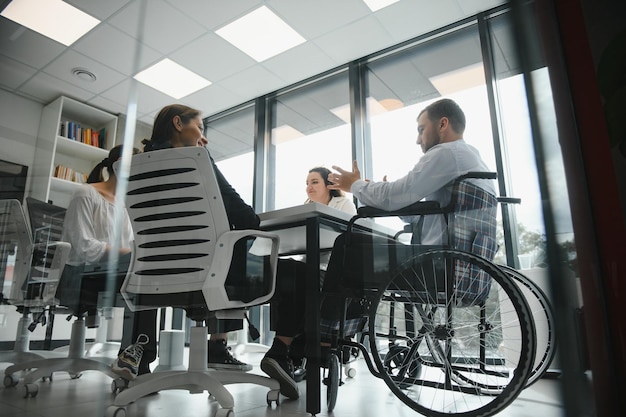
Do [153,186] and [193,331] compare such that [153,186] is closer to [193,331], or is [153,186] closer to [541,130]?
[193,331]

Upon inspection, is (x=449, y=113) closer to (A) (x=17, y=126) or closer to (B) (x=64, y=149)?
(B) (x=64, y=149)

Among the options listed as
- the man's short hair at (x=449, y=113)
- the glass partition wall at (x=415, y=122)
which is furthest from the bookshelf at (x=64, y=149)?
the man's short hair at (x=449, y=113)

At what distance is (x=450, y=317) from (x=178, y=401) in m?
1.06

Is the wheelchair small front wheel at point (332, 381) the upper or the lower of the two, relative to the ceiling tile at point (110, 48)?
lower

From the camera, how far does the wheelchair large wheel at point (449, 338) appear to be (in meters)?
0.94

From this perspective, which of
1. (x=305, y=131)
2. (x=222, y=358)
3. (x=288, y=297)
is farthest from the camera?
(x=305, y=131)

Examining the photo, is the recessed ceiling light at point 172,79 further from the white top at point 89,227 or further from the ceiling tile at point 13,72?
the white top at point 89,227

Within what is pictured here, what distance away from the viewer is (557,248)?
588 mm

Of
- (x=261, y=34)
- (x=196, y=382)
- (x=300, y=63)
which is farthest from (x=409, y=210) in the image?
(x=300, y=63)

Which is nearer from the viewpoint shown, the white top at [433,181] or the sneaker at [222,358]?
the white top at [433,181]

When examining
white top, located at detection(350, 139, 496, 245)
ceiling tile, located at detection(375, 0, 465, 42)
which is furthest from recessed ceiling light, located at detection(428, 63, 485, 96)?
ceiling tile, located at detection(375, 0, 465, 42)

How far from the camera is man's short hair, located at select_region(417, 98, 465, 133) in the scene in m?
1.17

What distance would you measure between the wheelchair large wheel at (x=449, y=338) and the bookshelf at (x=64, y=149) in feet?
3.48

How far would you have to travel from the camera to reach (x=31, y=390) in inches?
46.3
